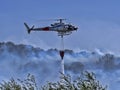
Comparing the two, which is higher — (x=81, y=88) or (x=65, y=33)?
(x=65, y=33)

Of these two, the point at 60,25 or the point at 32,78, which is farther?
the point at 60,25

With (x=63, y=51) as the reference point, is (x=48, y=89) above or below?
below

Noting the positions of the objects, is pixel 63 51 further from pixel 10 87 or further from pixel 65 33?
pixel 10 87

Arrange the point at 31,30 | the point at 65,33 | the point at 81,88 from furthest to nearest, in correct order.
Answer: the point at 31,30 < the point at 65,33 < the point at 81,88

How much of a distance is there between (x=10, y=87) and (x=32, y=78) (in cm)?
199

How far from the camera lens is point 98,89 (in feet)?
113

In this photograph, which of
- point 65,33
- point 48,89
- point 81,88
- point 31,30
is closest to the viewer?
point 81,88

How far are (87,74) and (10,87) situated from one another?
7.60 metres

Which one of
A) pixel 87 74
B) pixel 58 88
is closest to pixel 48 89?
pixel 58 88

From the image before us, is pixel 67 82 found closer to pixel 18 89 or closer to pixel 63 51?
pixel 18 89

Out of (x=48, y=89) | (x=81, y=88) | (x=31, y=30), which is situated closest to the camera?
(x=81, y=88)

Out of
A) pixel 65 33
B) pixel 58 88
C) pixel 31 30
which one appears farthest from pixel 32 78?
pixel 31 30

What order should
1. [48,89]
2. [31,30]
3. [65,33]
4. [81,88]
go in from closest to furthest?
[81,88] < [48,89] < [65,33] < [31,30]

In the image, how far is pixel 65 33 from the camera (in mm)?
116188
